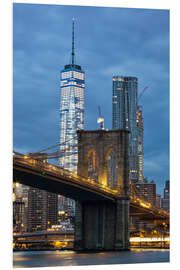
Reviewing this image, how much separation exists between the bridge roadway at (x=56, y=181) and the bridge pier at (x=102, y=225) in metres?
1.14

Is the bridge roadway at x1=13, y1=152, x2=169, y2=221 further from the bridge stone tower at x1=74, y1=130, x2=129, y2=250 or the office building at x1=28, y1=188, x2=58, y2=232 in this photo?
the office building at x1=28, y1=188, x2=58, y2=232

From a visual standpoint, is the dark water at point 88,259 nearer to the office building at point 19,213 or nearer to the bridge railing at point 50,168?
the bridge railing at point 50,168

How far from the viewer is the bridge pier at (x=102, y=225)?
51875 millimetres

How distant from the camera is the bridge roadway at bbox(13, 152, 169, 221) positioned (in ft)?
129

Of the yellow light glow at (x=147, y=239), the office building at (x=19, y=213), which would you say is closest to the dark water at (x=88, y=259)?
the yellow light glow at (x=147, y=239)

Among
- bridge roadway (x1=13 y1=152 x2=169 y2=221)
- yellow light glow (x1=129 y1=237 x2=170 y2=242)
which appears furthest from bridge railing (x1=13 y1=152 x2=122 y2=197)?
yellow light glow (x1=129 y1=237 x2=170 y2=242)

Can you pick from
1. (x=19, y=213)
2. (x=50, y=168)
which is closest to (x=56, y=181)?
(x=50, y=168)

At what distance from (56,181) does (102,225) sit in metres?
10.7

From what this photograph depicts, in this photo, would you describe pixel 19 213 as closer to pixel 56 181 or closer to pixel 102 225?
pixel 102 225

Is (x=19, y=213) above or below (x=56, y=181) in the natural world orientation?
below

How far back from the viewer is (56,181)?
43406mm
